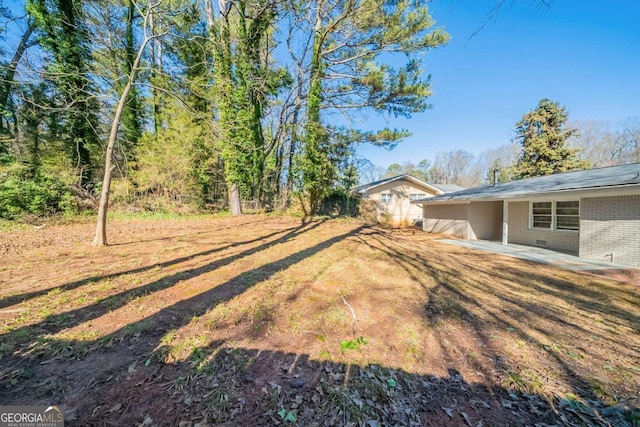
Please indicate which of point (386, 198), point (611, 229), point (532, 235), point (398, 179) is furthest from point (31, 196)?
point (398, 179)

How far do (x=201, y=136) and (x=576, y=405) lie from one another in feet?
49.1

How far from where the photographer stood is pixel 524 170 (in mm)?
18844

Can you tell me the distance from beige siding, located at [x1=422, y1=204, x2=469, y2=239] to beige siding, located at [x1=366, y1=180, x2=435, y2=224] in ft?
12.0

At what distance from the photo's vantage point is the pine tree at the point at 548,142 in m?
17.5

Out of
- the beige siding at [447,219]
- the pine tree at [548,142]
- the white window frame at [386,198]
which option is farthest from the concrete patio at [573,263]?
the pine tree at [548,142]

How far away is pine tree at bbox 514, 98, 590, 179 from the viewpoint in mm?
17484

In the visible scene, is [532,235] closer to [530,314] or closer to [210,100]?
[530,314]

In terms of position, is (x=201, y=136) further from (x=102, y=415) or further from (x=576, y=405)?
(x=576, y=405)

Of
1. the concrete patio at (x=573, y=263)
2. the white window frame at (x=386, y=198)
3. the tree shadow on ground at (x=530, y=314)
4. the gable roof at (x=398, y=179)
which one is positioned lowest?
the tree shadow on ground at (x=530, y=314)

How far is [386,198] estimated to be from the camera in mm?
18625

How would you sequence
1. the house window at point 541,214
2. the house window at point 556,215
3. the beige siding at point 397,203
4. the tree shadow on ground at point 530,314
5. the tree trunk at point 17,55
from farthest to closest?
the beige siding at point 397,203, the tree trunk at point 17,55, the house window at point 541,214, the house window at point 556,215, the tree shadow on ground at point 530,314

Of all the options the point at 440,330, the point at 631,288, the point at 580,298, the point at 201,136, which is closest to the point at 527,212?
the point at 631,288

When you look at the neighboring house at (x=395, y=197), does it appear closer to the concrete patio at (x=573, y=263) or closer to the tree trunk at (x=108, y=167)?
the concrete patio at (x=573, y=263)

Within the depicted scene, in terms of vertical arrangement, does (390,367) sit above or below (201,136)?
below
